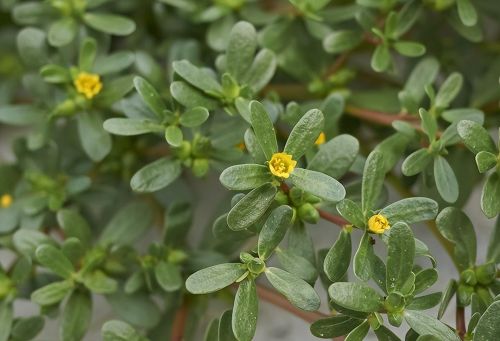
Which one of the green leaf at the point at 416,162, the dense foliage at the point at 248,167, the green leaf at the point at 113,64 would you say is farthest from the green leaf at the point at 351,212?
the green leaf at the point at 113,64

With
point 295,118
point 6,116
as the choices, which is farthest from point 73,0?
point 295,118

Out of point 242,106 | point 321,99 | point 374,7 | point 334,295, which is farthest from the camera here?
point 321,99

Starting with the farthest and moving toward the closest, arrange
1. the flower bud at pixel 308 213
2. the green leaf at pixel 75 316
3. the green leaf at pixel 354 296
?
1. the green leaf at pixel 75 316
2. the flower bud at pixel 308 213
3. the green leaf at pixel 354 296

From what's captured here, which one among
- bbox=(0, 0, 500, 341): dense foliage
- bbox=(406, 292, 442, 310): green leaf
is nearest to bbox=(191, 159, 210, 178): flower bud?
bbox=(0, 0, 500, 341): dense foliage

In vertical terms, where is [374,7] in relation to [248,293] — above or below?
above

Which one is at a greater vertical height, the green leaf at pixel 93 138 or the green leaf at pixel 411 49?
the green leaf at pixel 411 49

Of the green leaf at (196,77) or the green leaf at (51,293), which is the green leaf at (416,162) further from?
the green leaf at (51,293)

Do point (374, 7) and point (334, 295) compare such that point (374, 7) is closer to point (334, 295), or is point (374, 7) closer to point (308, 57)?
point (308, 57)
